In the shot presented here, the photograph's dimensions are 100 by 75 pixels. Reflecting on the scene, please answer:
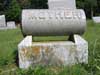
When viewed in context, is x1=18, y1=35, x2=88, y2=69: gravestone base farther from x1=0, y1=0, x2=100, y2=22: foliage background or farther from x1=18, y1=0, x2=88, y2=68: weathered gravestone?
x1=0, y1=0, x2=100, y2=22: foliage background

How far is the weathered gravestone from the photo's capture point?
6.46 m

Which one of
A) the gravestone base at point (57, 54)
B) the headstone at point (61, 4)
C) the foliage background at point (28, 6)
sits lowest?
the foliage background at point (28, 6)

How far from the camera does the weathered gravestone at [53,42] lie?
6457 mm

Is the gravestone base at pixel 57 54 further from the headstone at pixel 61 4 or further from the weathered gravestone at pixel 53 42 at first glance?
the headstone at pixel 61 4

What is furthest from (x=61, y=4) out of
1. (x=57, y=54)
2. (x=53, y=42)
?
(x=57, y=54)

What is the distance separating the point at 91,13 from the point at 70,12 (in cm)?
4123

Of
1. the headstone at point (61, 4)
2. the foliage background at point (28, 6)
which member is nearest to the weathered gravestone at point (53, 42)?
the headstone at point (61, 4)

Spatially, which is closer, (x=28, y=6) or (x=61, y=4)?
(x=61, y=4)

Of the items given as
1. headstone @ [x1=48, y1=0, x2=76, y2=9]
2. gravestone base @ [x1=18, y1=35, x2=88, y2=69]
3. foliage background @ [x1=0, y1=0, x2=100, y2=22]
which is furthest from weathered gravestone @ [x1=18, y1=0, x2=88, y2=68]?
foliage background @ [x1=0, y1=0, x2=100, y2=22]

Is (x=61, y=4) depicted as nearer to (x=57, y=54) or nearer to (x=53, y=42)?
(x=53, y=42)

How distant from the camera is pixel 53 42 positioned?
23.6ft

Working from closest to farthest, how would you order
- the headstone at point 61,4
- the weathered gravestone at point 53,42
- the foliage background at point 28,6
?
the weathered gravestone at point 53,42 < the headstone at point 61,4 < the foliage background at point 28,6

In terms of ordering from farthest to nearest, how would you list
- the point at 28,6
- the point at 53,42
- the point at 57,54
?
the point at 28,6
the point at 53,42
the point at 57,54

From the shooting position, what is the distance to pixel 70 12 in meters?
7.30
